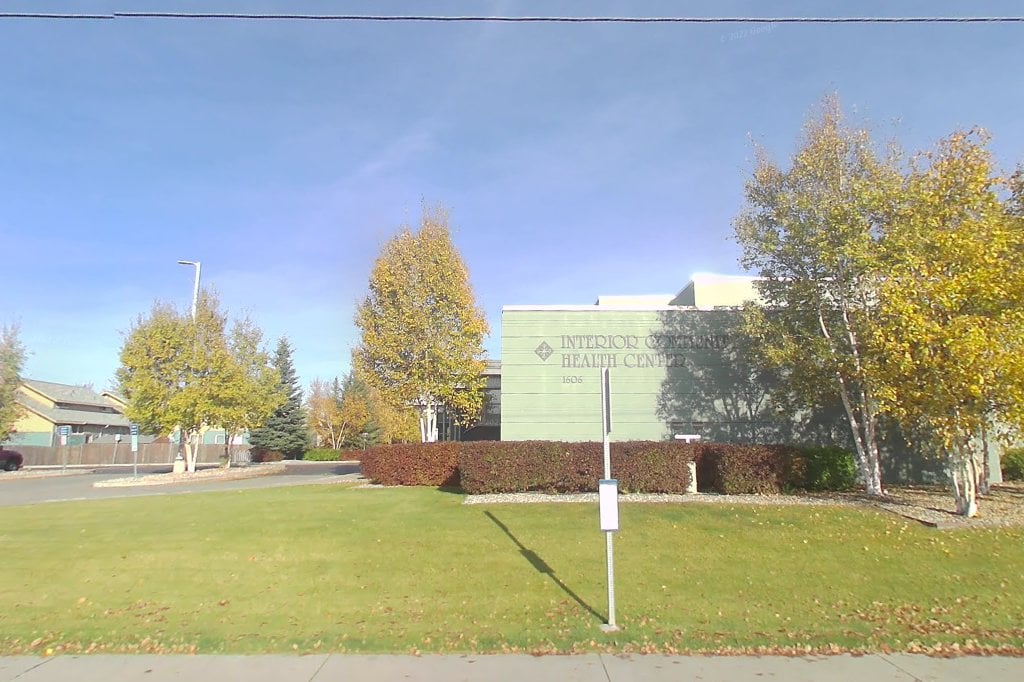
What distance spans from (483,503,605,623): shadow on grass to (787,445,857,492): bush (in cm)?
792

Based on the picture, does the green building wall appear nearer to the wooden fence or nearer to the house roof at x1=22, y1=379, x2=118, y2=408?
the wooden fence

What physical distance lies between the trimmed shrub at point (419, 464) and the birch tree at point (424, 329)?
6107mm

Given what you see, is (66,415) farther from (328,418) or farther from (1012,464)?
(1012,464)

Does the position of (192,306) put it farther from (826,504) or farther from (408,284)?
(826,504)

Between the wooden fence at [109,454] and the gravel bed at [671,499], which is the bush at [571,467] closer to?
the gravel bed at [671,499]

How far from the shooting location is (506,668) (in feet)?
17.1

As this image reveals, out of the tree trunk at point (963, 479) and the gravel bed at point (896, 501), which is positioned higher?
the tree trunk at point (963, 479)

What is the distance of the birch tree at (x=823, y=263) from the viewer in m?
13.8

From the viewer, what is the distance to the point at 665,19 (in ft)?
20.7

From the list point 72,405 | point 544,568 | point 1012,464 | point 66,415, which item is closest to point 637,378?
point 1012,464

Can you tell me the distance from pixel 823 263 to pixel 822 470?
5008 millimetres

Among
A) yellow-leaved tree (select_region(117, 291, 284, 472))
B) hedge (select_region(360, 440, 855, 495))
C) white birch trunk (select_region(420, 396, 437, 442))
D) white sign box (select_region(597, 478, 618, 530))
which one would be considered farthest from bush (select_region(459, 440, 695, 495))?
yellow-leaved tree (select_region(117, 291, 284, 472))

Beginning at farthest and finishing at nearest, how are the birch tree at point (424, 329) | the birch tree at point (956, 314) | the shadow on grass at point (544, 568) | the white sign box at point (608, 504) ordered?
the birch tree at point (424, 329) < the birch tree at point (956, 314) < the shadow on grass at point (544, 568) < the white sign box at point (608, 504)

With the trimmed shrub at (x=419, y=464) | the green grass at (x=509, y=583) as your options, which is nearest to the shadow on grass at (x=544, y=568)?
the green grass at (x=509, y=583)
